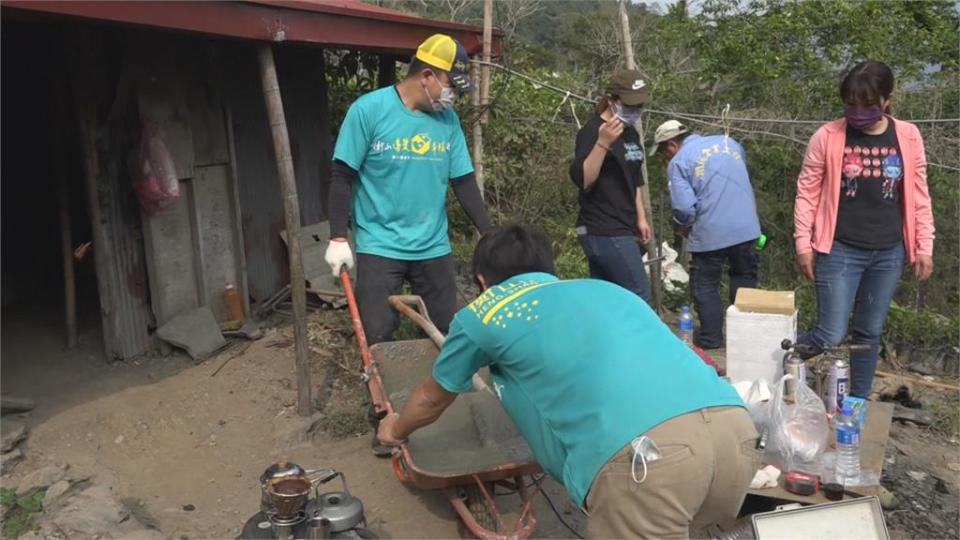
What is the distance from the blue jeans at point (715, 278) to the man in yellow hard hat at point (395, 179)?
2.06 metres

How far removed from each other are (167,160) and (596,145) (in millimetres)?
2820

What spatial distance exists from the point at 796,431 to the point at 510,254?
154cm

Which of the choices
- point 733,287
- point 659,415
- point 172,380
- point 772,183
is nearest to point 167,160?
point 172,380

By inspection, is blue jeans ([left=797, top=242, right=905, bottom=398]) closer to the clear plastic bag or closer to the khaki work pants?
the clear plastic bag

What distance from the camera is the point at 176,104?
5840 millimetres

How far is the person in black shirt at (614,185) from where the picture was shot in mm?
4789

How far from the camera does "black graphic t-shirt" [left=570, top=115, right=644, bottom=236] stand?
4898mm

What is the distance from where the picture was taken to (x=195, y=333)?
19.1ft

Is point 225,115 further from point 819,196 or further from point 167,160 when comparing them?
point 819,196

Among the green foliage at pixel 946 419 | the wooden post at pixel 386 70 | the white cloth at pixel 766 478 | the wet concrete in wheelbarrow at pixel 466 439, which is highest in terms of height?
the wooden post at pixel 386 70

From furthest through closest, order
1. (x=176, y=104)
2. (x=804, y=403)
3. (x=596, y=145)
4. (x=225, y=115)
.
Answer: (x=225, y=115) < (x=176, y=104) < (x=596, y=145) < (x=804, y=403)

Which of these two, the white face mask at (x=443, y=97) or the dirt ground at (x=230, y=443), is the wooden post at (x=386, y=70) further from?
the white face mask at (x=443, y=97)

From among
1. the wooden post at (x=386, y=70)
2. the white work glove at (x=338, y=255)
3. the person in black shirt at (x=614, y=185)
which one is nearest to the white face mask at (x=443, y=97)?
the white work glove at (x=338, y=255)

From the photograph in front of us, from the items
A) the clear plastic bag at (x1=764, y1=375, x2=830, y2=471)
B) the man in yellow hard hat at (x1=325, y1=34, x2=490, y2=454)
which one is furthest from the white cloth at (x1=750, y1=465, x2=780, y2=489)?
the man in yellow hard hat at (x1=325, y1=34, x2=490, y2=454)
